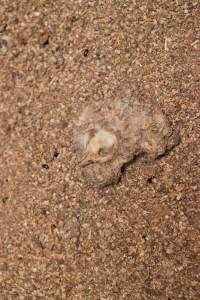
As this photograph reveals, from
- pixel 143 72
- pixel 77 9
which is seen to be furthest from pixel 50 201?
pixel 77 9

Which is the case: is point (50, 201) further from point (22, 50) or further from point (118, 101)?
point (22, 50)

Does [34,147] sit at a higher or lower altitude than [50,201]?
higher

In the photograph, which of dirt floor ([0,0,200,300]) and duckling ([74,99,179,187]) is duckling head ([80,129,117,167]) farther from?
dirt floor ([0,0,200,300])

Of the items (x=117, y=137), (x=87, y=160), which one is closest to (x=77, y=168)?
(x=87, y=160)

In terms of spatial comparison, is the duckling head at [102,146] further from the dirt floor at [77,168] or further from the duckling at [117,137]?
the dirt floor at [77,168]

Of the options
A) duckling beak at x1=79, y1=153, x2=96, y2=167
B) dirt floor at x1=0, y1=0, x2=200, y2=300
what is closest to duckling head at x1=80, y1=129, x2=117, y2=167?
duckling beak at x1=79, y1=153, x2=96, y2=167

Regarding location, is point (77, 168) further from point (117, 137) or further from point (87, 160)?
point (117, 137)

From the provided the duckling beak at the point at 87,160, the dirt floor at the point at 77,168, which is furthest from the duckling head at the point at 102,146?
the dirt floor at the point at 77,168

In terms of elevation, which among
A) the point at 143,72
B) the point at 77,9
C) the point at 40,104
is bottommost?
the point at 40,104

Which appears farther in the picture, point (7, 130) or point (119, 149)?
point (7, 130)
